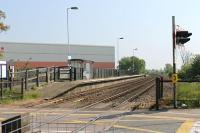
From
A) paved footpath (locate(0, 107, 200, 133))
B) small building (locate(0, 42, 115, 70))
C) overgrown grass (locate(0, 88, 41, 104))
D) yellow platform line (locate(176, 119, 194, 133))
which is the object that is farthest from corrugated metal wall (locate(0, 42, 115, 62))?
yellow platform line (locate(176, 119, 194, 133))

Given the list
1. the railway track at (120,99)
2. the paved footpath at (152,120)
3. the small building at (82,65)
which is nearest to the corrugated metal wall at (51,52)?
the small building at (82,65)

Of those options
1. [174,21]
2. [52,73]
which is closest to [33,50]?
[52,73]

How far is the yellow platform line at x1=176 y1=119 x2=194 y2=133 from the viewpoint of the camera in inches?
643

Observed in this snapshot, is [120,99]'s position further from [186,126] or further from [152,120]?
[186,126]

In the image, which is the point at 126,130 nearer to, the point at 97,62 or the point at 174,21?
the point at 174,21

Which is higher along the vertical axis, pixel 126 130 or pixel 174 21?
pixel 174 21

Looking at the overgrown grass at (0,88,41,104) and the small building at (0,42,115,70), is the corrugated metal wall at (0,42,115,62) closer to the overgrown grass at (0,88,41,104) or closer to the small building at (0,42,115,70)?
the small building at (0,42,115,70)

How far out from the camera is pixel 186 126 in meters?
17.4

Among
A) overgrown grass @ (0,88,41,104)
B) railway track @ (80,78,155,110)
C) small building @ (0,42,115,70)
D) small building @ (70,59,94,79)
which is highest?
small building @ (0,42,115,70)

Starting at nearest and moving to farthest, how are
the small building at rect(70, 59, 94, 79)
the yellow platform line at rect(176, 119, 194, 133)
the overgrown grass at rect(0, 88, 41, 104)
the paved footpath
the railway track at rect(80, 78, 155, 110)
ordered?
the paved footpath → the yellow platform line at rect(176, 119, 194, 133) → the railway track at rect(80, 78, 155, 110) → the overgrown grass at rect(0, 88, 41, 104) → the small building at rect(70, 59, 94, 79)

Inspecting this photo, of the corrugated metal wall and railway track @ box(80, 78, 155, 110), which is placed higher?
the corrugated metal wall

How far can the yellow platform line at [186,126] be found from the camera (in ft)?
53.6

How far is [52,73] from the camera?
47844mm

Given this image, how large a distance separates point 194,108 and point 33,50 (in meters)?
133
